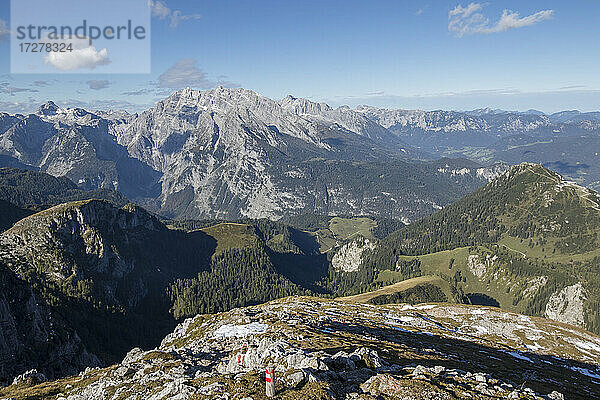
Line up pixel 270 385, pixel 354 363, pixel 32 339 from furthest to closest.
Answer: pixel 32 339, pixel 354 363, pixel 270 385

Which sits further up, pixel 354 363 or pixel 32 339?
pixel 354 363

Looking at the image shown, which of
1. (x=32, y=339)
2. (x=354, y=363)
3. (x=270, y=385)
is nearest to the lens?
(x=270, y=385)

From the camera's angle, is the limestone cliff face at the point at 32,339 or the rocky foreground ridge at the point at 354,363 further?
the limestone cliff face at the point at 32,339

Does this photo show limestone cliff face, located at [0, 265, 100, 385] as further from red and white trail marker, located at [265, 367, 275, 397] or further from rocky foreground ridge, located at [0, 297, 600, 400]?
red and white trail marker, located at [265, 367, 275, 397]

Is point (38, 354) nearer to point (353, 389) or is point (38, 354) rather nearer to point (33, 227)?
point (33, 227)

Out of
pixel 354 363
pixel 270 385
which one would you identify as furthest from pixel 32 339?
pixel 270 385

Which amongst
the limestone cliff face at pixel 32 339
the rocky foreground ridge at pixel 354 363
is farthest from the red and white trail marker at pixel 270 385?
the limestone cliff face at pixel 32 339

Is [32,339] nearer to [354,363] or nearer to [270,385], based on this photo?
[354,363]

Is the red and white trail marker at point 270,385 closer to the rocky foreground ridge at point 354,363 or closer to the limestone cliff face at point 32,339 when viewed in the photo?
the rocky foreground ridge at point 354,363
